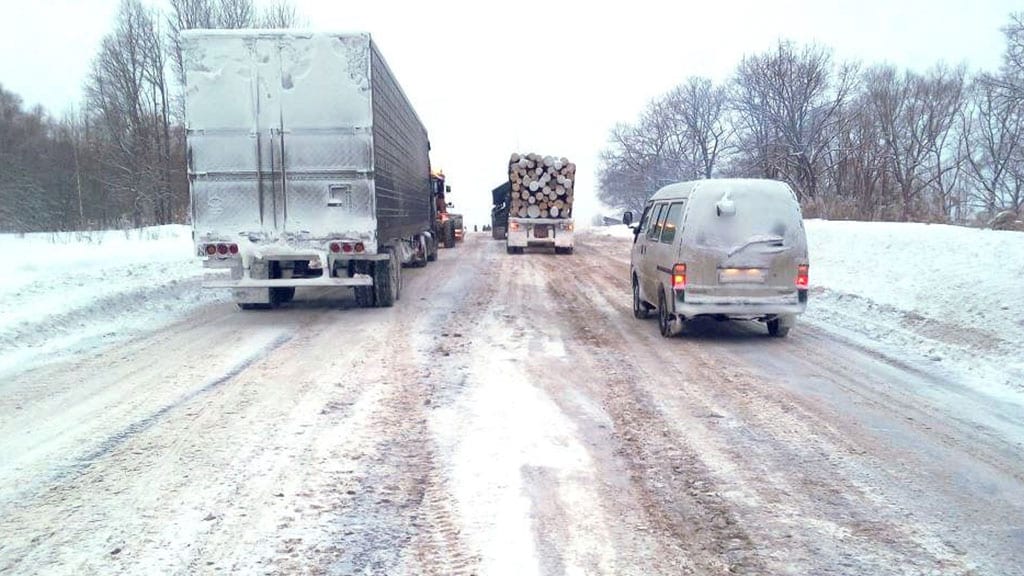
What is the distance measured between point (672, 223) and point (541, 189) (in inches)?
789

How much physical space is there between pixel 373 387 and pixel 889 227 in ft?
48.6

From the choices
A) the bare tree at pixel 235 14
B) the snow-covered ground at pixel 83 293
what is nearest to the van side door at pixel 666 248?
the snow-covered ground at pixel 83 293

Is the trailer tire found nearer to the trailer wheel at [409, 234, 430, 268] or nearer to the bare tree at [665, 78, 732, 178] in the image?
the trailer wheel at [409, 234, 430, 268]

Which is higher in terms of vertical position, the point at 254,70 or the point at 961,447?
the point at 254,70

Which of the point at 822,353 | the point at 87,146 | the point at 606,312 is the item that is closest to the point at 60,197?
the point at 87,146

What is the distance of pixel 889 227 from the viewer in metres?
18.1

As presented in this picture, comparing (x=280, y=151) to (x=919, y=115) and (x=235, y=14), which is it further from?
(x=919, y=115)

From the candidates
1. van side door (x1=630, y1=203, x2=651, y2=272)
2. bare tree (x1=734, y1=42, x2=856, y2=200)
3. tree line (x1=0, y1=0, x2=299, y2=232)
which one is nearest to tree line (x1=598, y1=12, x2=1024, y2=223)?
bare tree (x1=734, y1=42, x2=856, y2=200)

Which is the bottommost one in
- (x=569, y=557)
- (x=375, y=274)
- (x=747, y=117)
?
(x=569, y=557)

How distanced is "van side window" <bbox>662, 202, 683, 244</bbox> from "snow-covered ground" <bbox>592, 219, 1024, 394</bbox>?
289 cm

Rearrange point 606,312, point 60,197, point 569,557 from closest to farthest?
point 569,557 < point 606,312 < point 60,197

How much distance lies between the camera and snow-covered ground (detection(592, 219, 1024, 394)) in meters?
9.05

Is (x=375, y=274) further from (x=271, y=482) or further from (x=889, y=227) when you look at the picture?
(x=889, y=227)

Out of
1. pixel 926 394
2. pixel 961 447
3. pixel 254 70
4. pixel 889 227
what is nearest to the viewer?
pixel 961 447
